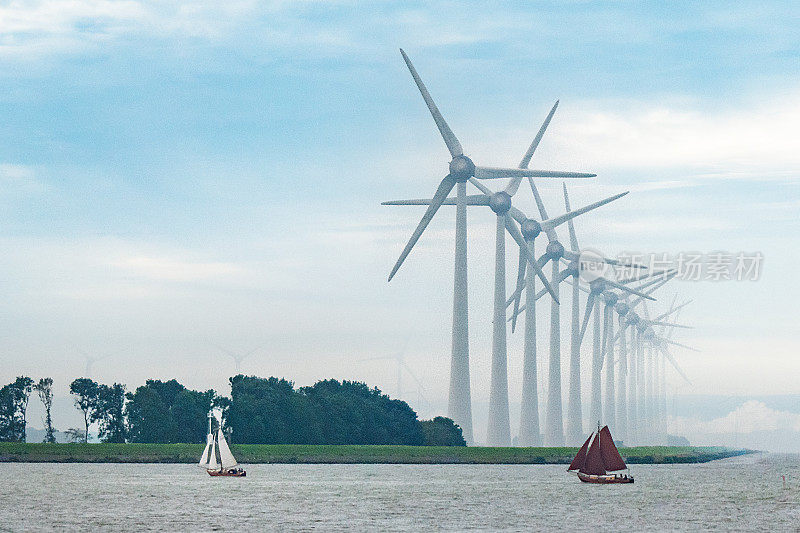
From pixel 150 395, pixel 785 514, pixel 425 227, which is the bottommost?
pixel 785 514

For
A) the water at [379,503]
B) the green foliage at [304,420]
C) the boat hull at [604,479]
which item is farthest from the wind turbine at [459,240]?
the boat hull at [604,479]

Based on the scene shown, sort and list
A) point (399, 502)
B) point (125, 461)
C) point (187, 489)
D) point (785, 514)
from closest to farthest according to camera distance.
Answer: point (785, 514)
point (399, 502)
point (187, 489)
point (125, 461)

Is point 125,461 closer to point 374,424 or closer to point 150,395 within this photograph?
point 150,395

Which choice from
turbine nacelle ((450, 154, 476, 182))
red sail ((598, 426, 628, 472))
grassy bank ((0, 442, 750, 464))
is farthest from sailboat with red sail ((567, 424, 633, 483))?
turbine nacelle ((450, 154, 476, 182))

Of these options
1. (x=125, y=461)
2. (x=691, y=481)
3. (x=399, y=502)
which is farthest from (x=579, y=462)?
(x=125, y=461)

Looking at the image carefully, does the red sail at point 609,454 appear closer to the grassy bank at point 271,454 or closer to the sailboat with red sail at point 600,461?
the sailboat with red sail at point 600,461

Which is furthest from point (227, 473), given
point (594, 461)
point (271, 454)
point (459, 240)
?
point (459, 240)

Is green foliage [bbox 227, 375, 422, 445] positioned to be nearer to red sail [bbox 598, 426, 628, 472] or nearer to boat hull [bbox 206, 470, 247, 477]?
boat hull [bbox 206, 470, 247, 477]

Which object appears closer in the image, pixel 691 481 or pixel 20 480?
pixel 20 480
